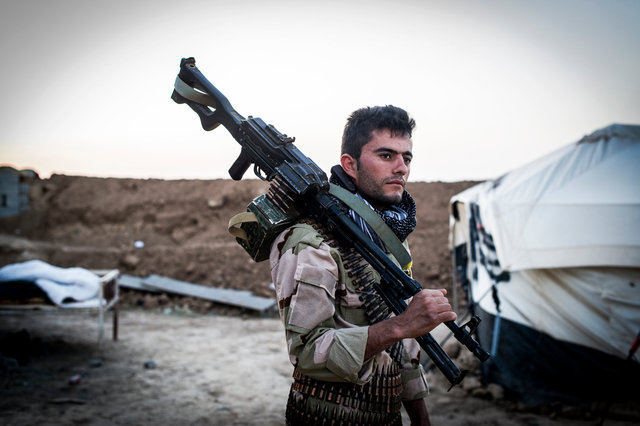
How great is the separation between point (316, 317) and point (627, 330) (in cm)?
454

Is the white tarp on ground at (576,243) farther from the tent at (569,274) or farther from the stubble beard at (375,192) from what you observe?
the stubble beard at (375,192)

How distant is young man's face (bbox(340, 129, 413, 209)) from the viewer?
1.89 meters

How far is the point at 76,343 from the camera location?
7.61 m

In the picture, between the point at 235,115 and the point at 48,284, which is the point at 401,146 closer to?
the point at 235,115

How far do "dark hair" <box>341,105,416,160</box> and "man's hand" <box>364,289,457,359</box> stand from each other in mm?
728

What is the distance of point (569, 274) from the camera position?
16.8 ft

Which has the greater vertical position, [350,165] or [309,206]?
[350,165]

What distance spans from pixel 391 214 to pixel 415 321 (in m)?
0.57

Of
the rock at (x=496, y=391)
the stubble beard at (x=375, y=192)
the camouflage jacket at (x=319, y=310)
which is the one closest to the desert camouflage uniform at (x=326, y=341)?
the camouflage jacket at (x=319, y=310)

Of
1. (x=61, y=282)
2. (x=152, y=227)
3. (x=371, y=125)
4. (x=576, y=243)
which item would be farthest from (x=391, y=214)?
(x=152, y=227)

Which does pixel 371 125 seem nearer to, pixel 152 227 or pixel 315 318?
pixel 315 318

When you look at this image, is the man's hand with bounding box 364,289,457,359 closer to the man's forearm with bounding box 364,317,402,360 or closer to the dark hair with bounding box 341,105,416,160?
the man's forearm with bounding box 364,317,402,360

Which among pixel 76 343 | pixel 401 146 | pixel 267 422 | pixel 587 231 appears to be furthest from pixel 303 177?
pixel 76 343

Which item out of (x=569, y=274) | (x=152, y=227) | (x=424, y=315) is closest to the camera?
(x=424, y=315)
